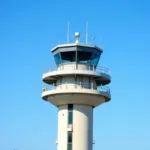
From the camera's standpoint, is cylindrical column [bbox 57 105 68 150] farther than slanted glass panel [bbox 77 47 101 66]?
No

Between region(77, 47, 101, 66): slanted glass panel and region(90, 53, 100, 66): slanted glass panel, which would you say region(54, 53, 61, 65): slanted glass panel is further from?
region(90, 53, 100, 66): slanted glass panel

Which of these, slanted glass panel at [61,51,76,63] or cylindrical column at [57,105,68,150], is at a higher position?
slanted glass panel at [61,51,76,63]

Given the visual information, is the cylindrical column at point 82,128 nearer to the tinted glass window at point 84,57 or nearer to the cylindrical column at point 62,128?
the cylindrical column at point 62,128

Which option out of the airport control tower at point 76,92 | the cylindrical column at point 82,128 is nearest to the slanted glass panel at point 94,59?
the airport control tower at point 76,92

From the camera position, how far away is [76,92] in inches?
1543

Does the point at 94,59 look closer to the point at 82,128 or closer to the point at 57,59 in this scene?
the point at 57,59

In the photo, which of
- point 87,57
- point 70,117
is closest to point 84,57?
point 87,57

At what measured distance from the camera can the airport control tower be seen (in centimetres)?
3981

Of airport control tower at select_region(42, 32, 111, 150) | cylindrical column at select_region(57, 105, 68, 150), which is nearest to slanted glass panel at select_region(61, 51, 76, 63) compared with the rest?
airport control tower at select_region(42, 32, 111, 150)

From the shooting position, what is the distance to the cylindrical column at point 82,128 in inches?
1572

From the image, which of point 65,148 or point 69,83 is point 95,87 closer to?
A: point 69,83

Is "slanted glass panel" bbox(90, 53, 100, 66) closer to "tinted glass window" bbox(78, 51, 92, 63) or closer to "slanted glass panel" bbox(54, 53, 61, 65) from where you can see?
"tinted glass window" bbox(78, 51, 92, 63)

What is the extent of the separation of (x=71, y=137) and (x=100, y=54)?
8.93 metres

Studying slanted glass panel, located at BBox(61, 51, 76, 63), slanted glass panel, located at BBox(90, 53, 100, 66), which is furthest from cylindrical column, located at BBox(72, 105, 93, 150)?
slanted glass panel, located at BBox(61, 51, 76, 63)
